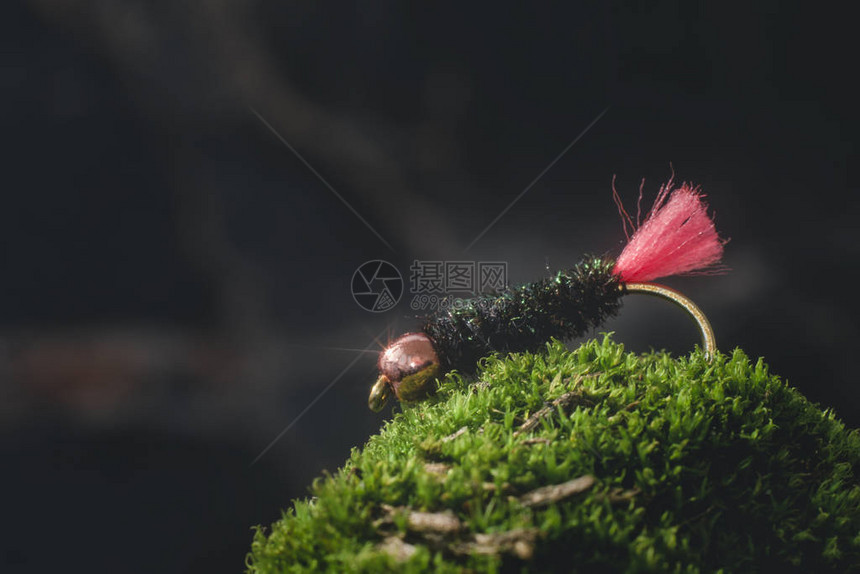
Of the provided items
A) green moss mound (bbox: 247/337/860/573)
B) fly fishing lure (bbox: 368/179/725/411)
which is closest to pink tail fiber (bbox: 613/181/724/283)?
fly fishing lure (bbox: 368/179/725/411)

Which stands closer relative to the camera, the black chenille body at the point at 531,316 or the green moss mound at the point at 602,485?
the green moss mound at the point at 602,485

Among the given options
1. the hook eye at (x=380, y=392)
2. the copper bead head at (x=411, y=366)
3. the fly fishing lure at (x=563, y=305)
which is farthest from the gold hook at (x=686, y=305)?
the hook eye at (x=380, y=392)

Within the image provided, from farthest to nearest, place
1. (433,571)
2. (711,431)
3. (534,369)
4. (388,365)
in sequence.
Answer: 1. (388,365)
2. (534,369)
3. (711,431)
4. (433,571)

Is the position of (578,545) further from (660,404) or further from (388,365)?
(388,365)

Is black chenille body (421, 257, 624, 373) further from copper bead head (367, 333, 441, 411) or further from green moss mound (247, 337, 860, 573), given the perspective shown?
green moss mound (247, 337, 860, 573)

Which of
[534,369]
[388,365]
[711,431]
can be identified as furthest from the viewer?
[388,365]

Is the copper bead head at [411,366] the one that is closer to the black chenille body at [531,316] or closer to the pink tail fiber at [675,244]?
the black chenille body at [531,316]

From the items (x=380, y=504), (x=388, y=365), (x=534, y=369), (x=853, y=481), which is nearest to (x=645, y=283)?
(x=534, y=369)
